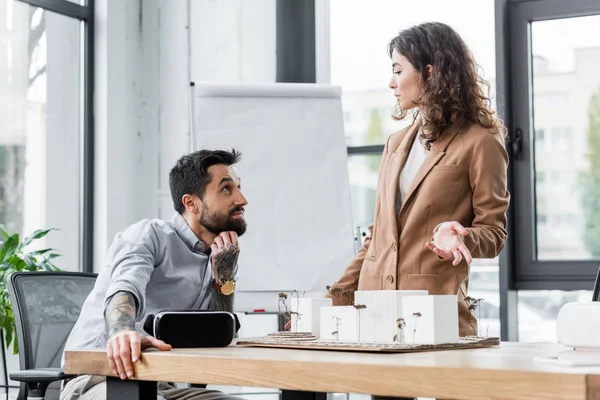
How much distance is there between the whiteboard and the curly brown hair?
1725 mm

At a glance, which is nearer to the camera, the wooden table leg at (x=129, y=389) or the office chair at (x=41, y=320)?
the wooden table leg at (x=129, y=389)

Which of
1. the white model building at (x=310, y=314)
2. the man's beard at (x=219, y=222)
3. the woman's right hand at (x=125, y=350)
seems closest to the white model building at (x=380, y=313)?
the white model building at (x=310, y=314)

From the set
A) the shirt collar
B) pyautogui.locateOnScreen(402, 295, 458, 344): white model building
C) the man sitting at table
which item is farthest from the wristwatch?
pyautogui.locateOnScreen(402, 295, 458, 344): white model building

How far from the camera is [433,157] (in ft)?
6.76

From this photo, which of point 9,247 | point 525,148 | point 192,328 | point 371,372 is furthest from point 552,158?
point 371,372

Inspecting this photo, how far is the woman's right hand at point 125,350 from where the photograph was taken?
1.49 metres

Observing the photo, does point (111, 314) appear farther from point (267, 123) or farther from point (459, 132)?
point (267, 123)

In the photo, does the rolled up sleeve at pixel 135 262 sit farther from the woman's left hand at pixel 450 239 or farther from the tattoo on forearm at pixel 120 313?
the woman's left hand at pixel 450 239

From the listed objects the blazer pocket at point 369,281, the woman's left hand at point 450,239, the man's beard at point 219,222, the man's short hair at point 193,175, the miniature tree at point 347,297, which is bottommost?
the miniature tree at point 347,297

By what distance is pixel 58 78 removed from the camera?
4477mm

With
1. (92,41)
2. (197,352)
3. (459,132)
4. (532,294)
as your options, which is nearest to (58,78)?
(92,41)

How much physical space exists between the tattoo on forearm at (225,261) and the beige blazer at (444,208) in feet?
1.19

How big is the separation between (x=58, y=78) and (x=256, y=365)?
3.51 meters

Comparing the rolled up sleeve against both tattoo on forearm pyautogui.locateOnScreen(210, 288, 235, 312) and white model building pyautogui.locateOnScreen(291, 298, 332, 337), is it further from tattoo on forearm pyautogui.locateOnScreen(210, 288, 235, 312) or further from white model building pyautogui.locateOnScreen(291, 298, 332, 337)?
white model building pyautogui.locateOnScreen(291, 298, 332, 337)
